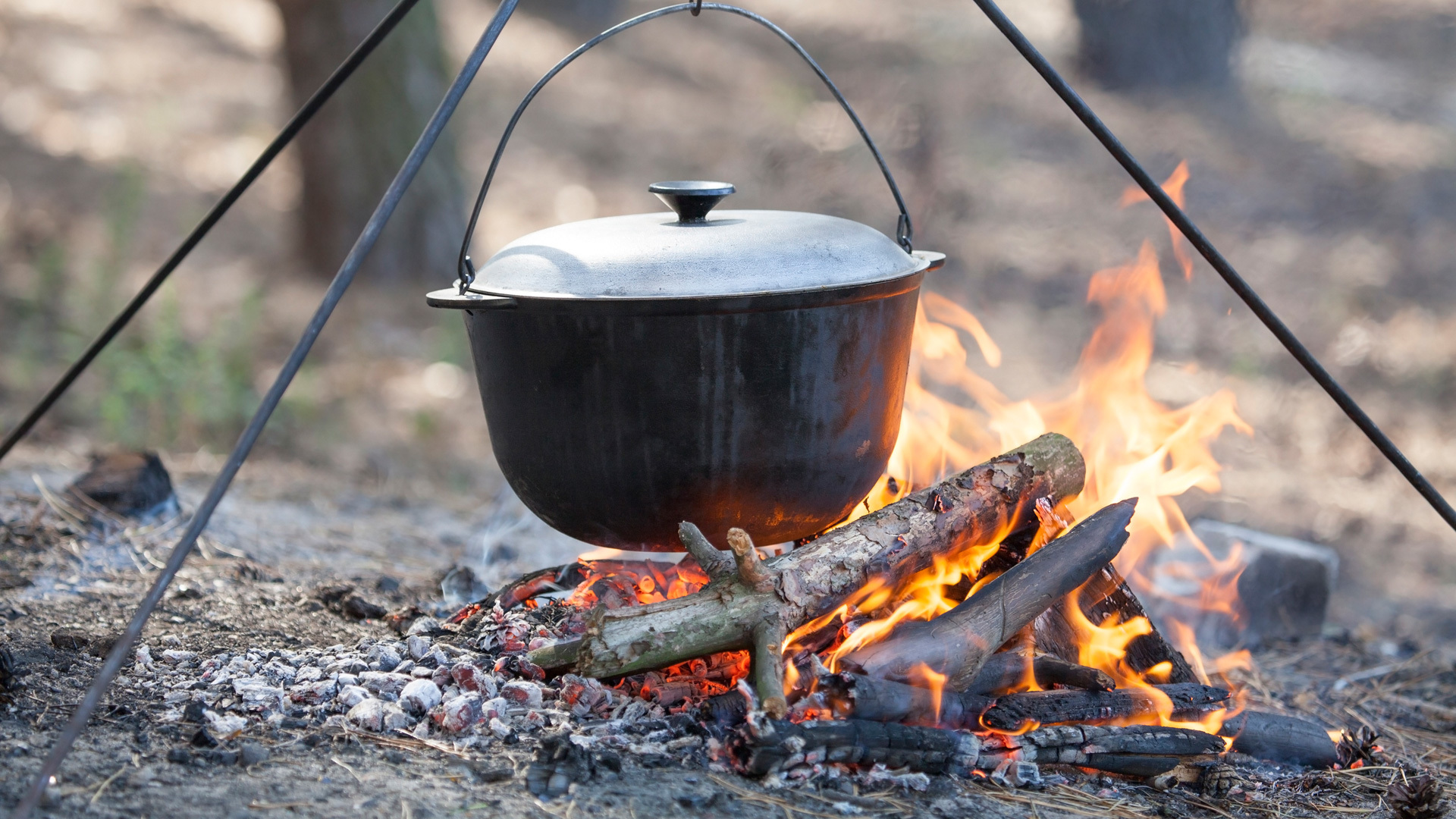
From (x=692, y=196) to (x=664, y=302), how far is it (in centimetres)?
41

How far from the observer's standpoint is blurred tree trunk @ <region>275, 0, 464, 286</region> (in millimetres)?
6234

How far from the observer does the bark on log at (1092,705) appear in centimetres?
240

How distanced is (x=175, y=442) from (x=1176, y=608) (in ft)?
14.7

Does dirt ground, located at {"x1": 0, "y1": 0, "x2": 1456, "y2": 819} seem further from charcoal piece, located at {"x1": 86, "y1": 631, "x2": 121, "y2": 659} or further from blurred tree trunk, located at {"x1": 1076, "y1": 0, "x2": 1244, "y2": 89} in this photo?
blurred tree trunk, located at {"x1": 1076, "y1": 0, "x2": 1244, "y2": 89}

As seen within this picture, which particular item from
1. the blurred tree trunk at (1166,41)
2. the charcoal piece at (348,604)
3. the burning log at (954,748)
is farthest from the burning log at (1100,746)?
the blurred tree trunk at (1166,41)

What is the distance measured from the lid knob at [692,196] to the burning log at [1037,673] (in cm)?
128

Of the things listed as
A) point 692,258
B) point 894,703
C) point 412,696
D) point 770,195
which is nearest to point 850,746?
point 894,703

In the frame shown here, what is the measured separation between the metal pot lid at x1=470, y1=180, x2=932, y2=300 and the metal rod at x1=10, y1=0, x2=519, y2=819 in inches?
14.7

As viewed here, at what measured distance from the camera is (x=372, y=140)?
6391 millimetres

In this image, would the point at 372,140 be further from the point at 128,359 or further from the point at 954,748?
the point at 954,748

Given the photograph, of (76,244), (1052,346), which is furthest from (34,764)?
(76,244)

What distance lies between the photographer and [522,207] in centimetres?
816

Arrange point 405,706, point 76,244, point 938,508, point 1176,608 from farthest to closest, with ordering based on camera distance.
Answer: point 76,244 → point 1176,608 → point 938,508 → point 405,706

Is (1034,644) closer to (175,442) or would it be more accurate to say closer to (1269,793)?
(1269,793)
